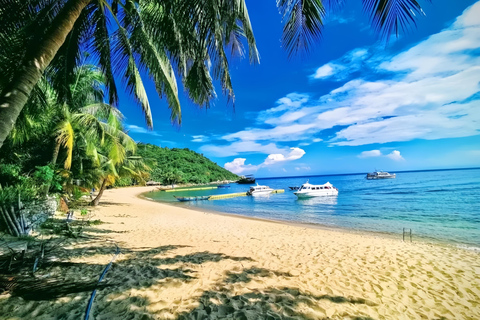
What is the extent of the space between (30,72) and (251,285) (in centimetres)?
387

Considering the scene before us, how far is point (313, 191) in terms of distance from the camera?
2897 centimetres

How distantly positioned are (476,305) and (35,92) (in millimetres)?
7973

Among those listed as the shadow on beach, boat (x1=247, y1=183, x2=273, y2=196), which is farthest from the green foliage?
boat (x1=247, y1=183, x2=273, y2=196)

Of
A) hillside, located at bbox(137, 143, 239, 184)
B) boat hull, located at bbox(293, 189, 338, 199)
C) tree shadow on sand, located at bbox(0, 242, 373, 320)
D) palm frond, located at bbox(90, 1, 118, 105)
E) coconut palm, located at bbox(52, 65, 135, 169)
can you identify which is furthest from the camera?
hillside, located at bbox(137, 143, 239, 184)

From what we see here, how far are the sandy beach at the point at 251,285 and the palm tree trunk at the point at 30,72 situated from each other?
209 cm

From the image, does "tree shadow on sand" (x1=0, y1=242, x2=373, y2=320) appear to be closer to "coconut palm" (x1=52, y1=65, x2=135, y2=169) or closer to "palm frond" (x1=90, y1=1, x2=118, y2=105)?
"palm frond" (x1=90, y1=1, x2=118, y2=105)

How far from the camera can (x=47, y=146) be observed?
373 inches

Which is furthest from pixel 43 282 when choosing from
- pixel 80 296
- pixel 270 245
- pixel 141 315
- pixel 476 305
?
pixel 476 305

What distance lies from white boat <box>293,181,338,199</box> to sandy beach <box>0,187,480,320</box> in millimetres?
22548

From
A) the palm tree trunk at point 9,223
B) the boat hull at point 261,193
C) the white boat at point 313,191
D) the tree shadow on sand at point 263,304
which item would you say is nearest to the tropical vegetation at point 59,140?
the palm tree trunk at point 9,223

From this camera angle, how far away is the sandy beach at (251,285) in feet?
8.73

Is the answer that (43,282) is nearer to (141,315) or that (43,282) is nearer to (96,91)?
(141,315)

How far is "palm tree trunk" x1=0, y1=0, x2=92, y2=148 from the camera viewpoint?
6.89 ft

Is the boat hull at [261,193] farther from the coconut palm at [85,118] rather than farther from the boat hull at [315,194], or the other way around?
the coconut palm at [85,118]
